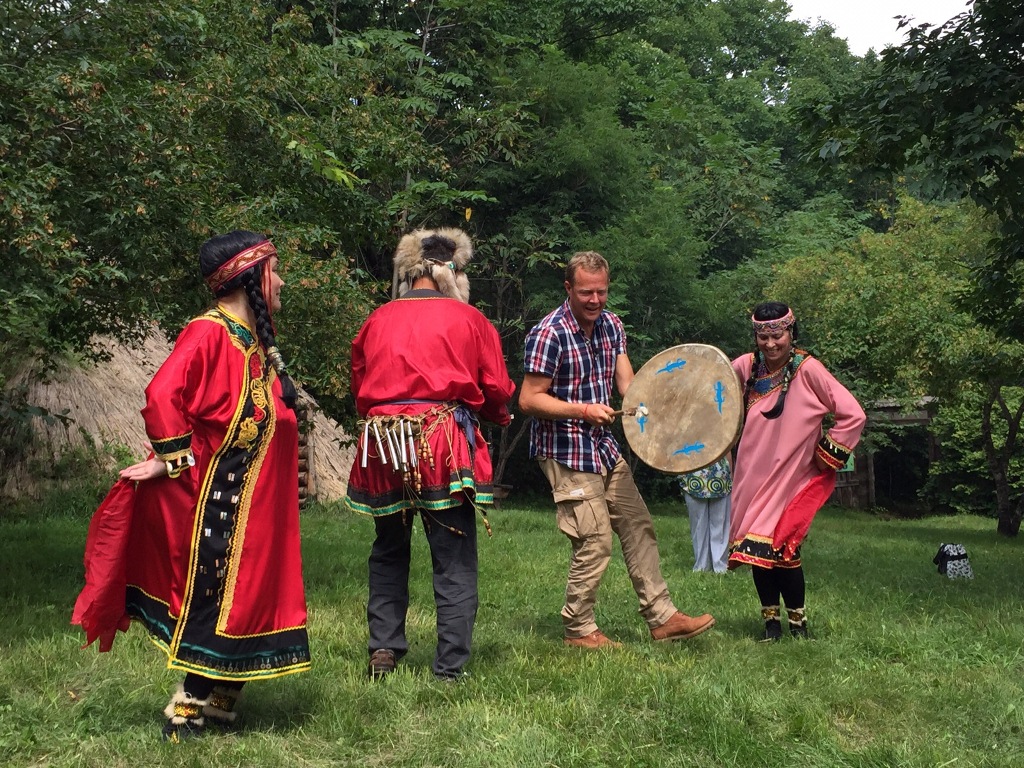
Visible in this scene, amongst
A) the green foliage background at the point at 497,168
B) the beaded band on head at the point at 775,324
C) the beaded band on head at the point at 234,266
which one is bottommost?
the beaded band on head at the point at 775,324

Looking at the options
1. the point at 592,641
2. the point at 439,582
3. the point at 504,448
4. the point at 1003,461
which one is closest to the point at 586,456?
the point at 592,641

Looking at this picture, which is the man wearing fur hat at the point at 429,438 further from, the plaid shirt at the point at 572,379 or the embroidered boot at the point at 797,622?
the embroidered boot at the point at 797,622

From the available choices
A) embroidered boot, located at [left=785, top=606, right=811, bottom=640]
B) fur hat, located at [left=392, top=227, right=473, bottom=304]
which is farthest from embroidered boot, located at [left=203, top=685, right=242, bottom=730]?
embroidered boot, located at [left=785, top=606, right=811, bottom=640]

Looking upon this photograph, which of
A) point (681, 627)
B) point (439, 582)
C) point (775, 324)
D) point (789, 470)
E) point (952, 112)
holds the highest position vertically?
point (952, 112)

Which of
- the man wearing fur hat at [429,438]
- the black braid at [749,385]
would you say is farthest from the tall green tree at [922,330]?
the man wearing fur hat at [429,438]

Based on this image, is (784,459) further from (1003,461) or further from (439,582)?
(1003,461)

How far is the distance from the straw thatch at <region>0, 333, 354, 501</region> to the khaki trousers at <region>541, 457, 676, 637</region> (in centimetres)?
717

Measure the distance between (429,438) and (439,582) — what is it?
69 centimetres

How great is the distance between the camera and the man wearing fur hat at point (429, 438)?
5250 mm

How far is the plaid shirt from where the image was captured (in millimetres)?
Answer: 6137

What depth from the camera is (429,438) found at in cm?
523

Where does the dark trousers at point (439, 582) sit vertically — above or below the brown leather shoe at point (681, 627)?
above

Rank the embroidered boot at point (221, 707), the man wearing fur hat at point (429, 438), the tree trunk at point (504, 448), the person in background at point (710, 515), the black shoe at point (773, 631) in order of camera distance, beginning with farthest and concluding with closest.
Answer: the tree trunk at point (504, 448) < the person in background at point (710, 515) < the black shoe at point (773, 631) < the man wearing fur hat at point (429, 438) < the embroidered boot at point (221, 707)

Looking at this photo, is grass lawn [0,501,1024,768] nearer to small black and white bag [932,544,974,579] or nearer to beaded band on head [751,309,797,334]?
beaded band on head [751,309,797,334]
